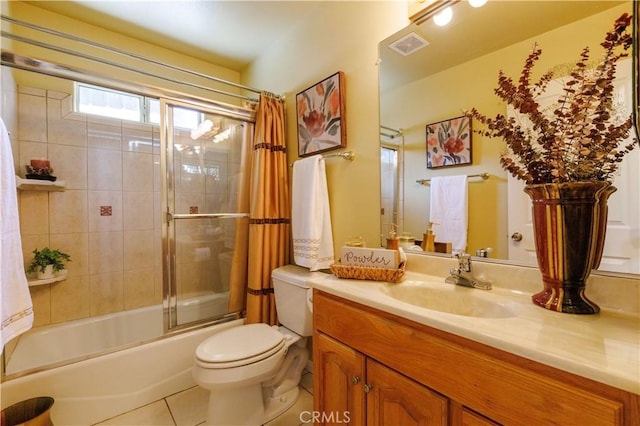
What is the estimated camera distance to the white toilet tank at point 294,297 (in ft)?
5.05

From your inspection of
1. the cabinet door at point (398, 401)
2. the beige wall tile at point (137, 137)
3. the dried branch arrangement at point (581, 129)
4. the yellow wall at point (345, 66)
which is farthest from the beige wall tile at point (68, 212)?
the dried branch arrangement at point (581, 129)

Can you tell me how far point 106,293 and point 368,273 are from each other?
2201 millimetres

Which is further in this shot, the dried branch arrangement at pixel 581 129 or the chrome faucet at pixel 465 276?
the chrome faucet at pixel 465 276

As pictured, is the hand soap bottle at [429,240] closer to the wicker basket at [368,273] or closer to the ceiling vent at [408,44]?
the wicker basket at [368,273]

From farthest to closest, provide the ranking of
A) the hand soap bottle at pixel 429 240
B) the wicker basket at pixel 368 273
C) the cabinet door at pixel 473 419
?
the hand soap bottle at pixel 429 240, the wicker basket at pixel 368 273, the cabinet door at pixel 473 419

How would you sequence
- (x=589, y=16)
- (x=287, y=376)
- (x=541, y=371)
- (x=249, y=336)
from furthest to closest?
(x=287, y=376) < (x=249, y=336) < (x=589, y=16) < (x=541, y=371)

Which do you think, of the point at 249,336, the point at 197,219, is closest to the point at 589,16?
the point at 249,336

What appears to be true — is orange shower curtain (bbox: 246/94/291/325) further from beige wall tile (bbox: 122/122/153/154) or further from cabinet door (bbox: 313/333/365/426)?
beige wall tile (bbox: 122/122/153/154)

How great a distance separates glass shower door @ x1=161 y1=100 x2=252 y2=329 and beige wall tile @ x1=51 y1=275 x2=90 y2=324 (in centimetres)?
75

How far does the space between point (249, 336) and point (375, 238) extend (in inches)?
34.4

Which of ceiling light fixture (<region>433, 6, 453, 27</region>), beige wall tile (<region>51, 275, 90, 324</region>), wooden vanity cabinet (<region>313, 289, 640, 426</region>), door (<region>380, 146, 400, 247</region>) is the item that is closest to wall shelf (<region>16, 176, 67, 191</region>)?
beige wall tile (<region>51, 275, 90, 324</region>)

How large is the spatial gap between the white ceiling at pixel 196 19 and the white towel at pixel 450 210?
1.46 metres

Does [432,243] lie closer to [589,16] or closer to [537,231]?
[537,231]

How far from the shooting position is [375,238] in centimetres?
146
